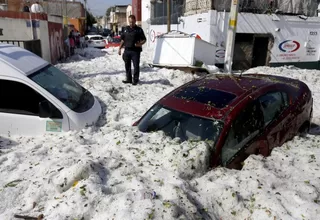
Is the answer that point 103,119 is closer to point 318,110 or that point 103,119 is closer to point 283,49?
point 318,110

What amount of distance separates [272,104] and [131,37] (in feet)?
16.5

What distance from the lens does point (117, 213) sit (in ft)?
7.43

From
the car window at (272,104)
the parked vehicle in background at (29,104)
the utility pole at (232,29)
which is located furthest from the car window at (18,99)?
the utility pole at (232,29)

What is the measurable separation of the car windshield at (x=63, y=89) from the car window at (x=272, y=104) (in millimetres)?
2858

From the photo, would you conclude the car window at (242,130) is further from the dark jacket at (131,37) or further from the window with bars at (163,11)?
the window with bars at (163,11)

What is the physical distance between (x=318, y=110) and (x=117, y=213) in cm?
698

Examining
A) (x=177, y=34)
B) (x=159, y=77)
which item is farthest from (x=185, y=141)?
(x=177, y=34)

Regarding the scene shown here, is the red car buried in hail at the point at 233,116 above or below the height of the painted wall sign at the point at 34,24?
below

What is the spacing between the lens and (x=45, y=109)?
3.97 m

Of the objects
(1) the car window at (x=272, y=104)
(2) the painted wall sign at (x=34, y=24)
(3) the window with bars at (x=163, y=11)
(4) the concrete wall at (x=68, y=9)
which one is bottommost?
(1) the car window at (x=272, y=104)

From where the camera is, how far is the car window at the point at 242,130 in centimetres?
323

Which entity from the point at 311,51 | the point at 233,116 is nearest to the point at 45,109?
the point at 233,116

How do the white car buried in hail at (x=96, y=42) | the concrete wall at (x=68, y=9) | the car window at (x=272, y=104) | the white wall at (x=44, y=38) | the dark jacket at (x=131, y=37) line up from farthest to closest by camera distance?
the concrete wall at (x=68, y=9)
the white car buried in hail at (x=96, y=42)
the white wall at (x=44, y=38)
the dark jacket at (x=131, y=37)
the car window at (x=272, y=104)

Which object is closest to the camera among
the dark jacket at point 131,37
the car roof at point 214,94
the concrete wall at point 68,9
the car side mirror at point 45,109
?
the car roof at point 214,94
